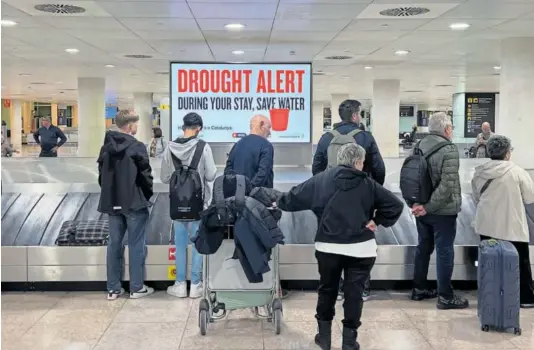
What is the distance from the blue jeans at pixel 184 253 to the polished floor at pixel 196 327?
271 millimetres

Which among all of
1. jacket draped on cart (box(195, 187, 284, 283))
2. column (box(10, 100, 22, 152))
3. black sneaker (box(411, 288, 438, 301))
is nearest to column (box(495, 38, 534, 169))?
black sneaker (box(411, 288, 438, 301))

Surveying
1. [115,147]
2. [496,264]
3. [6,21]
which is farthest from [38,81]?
[496,264]

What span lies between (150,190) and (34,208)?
211 cm

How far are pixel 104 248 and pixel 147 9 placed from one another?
154 inches

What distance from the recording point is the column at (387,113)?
23.5 metres

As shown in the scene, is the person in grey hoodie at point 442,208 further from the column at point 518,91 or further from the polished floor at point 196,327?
the column at point 518,91

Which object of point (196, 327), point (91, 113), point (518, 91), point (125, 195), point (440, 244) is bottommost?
point (196, 327)

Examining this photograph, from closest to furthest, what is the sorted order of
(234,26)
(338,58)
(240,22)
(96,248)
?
(96,248) → (240,22) → (234,26) → (338,58)

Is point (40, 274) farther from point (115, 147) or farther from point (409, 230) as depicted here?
point (409, 230)

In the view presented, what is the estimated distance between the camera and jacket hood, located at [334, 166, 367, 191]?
4.40m

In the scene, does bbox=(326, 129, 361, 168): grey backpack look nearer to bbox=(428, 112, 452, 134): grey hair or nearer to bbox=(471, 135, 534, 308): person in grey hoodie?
bbox=(428, 112, 452, 134): grey hair

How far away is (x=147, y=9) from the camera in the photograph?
29.0ft

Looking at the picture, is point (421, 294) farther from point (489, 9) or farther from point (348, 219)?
point (489, 9)

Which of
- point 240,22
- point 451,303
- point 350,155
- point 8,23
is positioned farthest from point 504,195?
point 8,23
